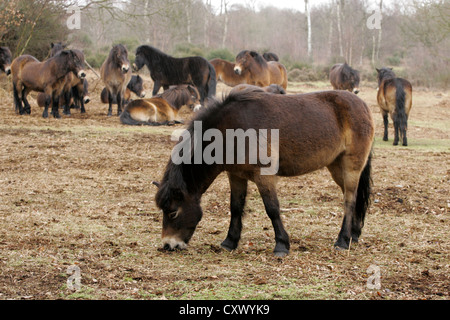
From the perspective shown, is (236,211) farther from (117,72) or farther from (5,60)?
(5,60)

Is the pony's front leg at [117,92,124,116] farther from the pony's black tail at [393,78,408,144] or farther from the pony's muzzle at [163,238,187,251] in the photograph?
the pony's muzzle at [163,238,187,251]

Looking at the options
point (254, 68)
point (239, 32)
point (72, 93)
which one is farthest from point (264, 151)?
point (239, 32)

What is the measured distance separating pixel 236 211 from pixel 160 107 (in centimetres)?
892

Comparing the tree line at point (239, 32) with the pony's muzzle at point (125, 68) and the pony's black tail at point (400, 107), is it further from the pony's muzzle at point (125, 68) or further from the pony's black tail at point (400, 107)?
the pony's black tail at point (400, 107)

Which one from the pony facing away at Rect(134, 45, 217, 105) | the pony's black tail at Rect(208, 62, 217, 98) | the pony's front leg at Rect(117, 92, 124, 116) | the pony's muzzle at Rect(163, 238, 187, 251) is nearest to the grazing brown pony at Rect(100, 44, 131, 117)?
the pony's front leg at Rect(117, 92, 124, 116)

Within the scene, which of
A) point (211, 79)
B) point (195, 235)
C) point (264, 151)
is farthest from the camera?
point (211, 79)

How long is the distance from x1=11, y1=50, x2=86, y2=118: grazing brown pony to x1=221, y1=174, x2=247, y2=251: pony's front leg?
939 cm

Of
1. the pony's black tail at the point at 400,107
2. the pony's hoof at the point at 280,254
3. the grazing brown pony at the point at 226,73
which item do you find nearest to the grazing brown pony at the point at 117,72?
the grazing brown pony at the point at 226,73

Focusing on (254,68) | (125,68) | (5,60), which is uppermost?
(5,60)

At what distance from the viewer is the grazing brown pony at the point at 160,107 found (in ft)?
42.8

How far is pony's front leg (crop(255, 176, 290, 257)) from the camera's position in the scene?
4.51 meters

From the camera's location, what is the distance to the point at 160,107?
13461mm

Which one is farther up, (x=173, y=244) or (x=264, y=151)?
(x=264, y=151)

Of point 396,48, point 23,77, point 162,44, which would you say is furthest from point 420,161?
point 396,48
